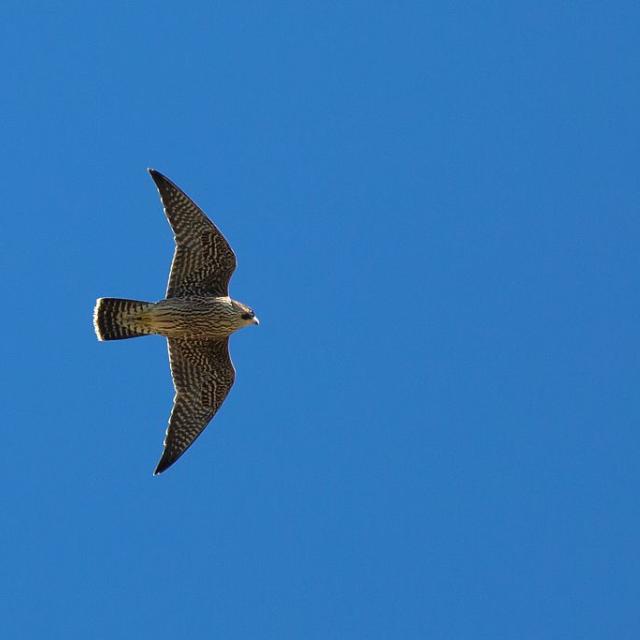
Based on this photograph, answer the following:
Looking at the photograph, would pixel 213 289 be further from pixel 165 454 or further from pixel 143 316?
pixel 165 454

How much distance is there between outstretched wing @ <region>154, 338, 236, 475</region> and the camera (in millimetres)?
19047

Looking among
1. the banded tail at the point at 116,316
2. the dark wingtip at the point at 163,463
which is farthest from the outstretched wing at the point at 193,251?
the dark wingtip at the point at 163,463

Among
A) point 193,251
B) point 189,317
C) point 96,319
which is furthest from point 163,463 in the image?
point 193,251

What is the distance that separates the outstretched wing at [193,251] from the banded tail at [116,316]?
1.43 feet

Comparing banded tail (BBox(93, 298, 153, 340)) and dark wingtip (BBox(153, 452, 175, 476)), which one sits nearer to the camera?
banded tail (BBox(93, 298, 153, 340))

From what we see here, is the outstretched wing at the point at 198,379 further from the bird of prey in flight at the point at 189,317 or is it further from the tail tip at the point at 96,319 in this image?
the tail tip at the point at 96,319

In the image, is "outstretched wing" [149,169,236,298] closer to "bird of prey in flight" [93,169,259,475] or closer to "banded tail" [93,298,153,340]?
"bird of prey in flight" [93,169,259,475]

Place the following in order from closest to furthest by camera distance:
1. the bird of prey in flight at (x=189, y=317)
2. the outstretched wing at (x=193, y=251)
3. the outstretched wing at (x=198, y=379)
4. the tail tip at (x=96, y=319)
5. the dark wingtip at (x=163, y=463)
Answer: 1. the outstretched wing at (x=193, y=251)
2. the bird of prey in flight at (x=189, y=317)
3. the tail tip at (x=96, y=319)
4. the dark wingtip at (x=163, y=463)
5. the outstretched wing at (x=198, y=379)

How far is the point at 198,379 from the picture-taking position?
62.9ft

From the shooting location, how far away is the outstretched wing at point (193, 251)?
18.1 metres

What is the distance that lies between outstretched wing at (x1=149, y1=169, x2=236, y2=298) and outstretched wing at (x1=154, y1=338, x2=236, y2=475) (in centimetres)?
72

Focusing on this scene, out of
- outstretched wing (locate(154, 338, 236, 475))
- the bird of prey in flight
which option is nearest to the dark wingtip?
the bird of prey in flight

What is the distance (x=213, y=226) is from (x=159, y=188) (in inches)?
29.1

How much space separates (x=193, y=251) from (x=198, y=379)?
1.65m
